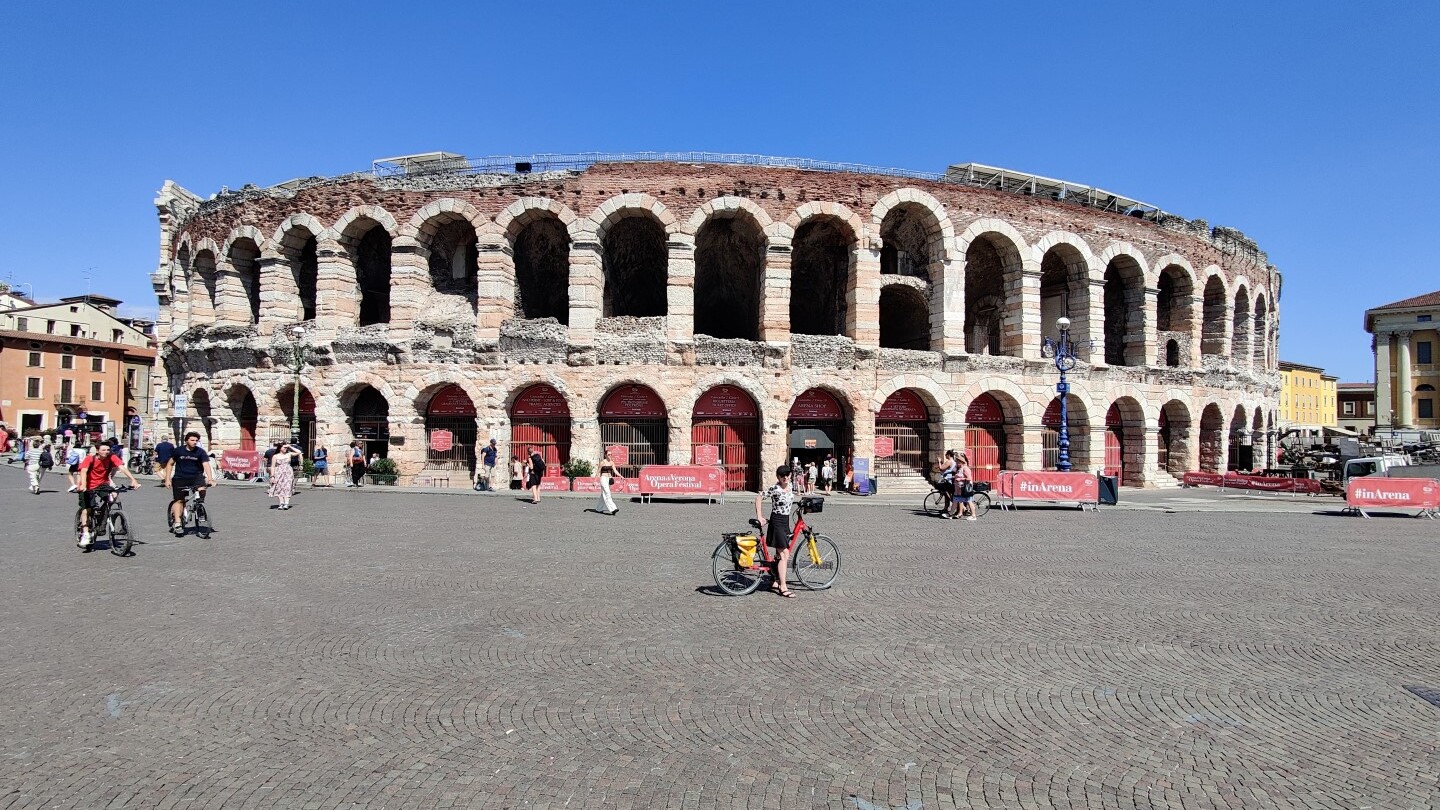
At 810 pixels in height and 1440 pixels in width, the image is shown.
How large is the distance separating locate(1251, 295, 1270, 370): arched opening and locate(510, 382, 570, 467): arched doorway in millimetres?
31584

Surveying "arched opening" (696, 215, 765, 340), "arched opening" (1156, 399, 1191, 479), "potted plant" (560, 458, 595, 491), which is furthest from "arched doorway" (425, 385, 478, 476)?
"arched opening" (1156, 399, 1191, 479)

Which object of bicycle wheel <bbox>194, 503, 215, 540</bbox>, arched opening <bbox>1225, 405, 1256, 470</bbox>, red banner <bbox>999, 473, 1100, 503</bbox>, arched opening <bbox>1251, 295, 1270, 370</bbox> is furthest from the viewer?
arched opening <bbox>1251, 295, 1270, 370</bbox>

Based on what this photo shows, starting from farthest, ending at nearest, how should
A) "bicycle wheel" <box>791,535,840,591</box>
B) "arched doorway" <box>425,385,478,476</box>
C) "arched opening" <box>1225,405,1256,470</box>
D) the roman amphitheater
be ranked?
"arched opening" <box>1225,405,1256,470</box> < "arched doorway" <box>425,385,478,476</box> < the roman amphitheater < "bicycle wheel" <box>791,535,840,591</box>

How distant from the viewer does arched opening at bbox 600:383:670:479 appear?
23.4 m

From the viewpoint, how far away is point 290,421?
83.9 feet

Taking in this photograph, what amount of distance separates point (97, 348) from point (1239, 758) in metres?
71.3

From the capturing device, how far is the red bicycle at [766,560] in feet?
27.7

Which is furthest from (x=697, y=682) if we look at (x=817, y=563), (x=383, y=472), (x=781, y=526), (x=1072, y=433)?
(x=1072, y=433)

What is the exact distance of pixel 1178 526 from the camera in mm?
15531

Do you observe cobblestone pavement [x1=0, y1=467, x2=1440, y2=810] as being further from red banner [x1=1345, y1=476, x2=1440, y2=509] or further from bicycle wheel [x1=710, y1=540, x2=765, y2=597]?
red banner [x1=1345, y1=476, x2=1440, y2=509]

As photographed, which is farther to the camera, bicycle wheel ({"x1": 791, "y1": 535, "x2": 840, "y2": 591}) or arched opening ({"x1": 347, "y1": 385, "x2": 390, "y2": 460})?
arched opening ({"x1": 347, "y1": 385, "x2": 390, "y2": 460})

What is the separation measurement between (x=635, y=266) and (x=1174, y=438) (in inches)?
922

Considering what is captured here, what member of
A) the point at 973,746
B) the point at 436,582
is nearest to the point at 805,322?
the point at 436,582

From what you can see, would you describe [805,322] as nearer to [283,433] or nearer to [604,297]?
[604,297]
